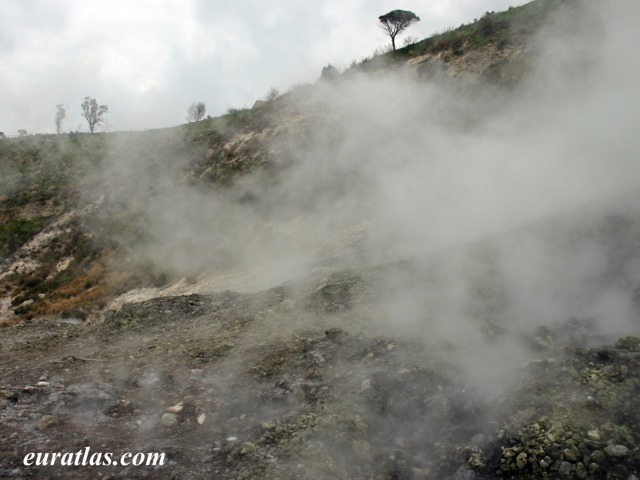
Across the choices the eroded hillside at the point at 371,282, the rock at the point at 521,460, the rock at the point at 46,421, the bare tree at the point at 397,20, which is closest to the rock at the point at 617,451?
the eroded hillside at the point at 371,282

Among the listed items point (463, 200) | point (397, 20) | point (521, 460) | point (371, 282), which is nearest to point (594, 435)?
point (521, 460)

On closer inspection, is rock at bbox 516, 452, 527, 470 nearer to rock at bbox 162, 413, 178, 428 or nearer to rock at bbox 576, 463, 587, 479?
rock at bbox 576, 463, 587, 479

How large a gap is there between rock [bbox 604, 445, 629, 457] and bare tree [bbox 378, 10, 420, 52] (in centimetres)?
1635

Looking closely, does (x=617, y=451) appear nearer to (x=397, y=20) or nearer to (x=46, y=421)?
(x=46, y=421)

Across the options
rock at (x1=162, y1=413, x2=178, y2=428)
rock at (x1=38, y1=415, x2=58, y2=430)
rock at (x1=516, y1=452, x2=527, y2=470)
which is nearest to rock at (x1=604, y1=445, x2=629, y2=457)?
rock at (x1=516, y1=452, x2=527, y2=470)

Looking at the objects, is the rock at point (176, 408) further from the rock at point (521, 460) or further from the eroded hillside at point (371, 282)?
the rock at point (521, 460)

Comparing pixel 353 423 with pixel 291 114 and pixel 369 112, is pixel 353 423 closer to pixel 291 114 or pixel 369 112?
pixel 369 112

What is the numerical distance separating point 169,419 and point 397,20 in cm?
1682

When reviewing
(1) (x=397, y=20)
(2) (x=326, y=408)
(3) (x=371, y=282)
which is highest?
(1) (x=397, y=20)

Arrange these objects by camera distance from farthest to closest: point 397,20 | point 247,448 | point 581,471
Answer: point 397,20
point 247,448
point 581,471

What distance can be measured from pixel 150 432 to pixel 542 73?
9.90 m

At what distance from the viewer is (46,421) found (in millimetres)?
3498

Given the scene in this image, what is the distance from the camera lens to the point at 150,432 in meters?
3.41

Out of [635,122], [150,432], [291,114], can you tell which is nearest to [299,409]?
[150,432]
